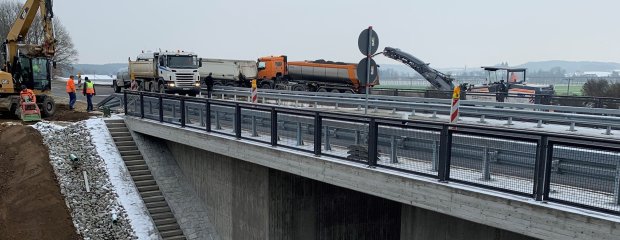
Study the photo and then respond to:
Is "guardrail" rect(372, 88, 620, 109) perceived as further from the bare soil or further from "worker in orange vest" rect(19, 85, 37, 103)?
"worker in orange vest" rect(19, 85, 37, 103)

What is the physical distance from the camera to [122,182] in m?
14.2

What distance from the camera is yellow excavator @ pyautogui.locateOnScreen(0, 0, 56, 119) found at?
18844 mm

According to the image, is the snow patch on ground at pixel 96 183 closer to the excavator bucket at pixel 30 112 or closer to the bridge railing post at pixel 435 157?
the excavator bucket at pixel 30 112

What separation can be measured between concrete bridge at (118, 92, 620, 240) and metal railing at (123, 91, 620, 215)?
0.03 metres

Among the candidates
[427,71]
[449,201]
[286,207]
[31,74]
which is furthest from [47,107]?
[427,71]

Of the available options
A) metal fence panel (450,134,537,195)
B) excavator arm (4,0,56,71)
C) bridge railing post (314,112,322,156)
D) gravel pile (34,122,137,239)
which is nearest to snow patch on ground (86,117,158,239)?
gravel pile (34,122,137,239)

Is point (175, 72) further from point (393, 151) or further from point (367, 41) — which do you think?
point (393, 151)

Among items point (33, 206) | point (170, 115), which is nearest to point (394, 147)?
point (170, 115)

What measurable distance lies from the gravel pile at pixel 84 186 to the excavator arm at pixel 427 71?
1976 cm

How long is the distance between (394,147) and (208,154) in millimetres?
7469

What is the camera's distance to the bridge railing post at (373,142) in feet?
24.8

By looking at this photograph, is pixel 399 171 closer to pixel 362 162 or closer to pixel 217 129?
pixel 362 162

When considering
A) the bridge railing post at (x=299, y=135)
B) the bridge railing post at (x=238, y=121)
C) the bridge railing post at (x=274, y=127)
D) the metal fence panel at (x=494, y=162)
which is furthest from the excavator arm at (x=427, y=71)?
the metal fence panel at (x=494, y=162)

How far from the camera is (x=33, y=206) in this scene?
1259 centimetres
